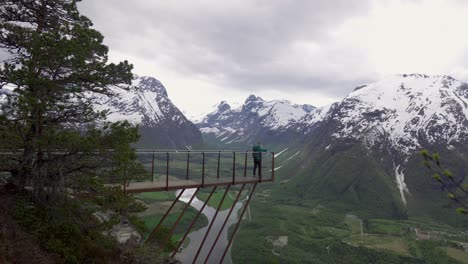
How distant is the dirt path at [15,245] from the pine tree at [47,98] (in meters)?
1.63

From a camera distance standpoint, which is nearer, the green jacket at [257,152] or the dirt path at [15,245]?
the dirt path at [15,245]

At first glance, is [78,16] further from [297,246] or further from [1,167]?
[297,246]

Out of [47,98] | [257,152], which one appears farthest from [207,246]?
[47,98]

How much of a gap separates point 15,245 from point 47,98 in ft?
22.5

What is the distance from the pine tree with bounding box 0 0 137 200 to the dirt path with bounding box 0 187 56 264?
1626 mm

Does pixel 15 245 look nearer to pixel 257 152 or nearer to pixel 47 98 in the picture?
pixel 47 98

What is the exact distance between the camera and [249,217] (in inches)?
7215

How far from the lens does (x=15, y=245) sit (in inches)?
540

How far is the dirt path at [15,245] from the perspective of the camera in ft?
42.8

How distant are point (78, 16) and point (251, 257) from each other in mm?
115871

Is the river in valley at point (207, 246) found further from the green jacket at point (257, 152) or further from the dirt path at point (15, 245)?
the dirt path at point (15, 245)

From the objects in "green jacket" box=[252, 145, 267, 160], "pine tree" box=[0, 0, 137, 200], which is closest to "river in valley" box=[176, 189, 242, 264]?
"green jacket" box=[252, 145, 267, 160]

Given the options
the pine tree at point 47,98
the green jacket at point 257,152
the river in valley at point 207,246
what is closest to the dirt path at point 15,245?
the pine tree at point 47,98

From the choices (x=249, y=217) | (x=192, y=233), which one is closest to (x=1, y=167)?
(x=192, y=233)
